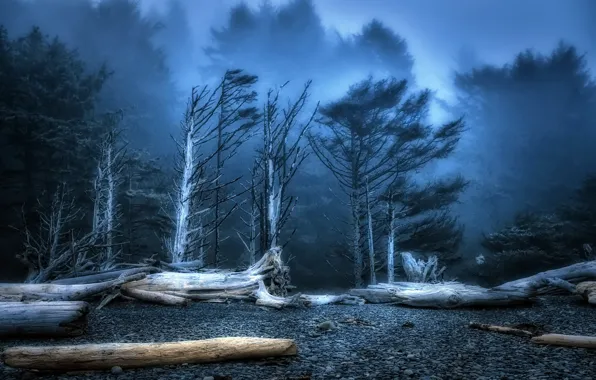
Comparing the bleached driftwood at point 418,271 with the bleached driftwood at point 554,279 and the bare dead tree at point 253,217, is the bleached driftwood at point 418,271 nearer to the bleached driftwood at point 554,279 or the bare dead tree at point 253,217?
the bleached driftwood at point 554,279

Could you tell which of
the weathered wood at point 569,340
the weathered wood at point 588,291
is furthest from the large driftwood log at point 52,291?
the weathered wood at point 588,291

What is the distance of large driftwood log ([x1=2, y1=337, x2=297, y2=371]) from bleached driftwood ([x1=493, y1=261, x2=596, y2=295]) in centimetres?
689

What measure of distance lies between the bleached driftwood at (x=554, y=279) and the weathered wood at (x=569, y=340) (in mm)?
4427

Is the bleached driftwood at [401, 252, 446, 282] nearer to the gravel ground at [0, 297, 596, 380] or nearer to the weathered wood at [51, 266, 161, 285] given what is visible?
the gravel ground at [0, 297, 596, 380]

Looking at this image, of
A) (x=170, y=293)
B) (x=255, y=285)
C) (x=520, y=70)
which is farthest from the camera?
(x=520, y=70)

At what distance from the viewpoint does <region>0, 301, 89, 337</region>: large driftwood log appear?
4.18 meters

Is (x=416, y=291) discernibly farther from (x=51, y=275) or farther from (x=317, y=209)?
(x=317, y=209)

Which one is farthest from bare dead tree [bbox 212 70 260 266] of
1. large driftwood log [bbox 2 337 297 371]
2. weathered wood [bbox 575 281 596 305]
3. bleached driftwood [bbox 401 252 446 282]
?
weathered wood [bbox 575 281 596 305]

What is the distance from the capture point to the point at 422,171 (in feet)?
118

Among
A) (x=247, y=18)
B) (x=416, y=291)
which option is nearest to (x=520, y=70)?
(x=247, y=18)

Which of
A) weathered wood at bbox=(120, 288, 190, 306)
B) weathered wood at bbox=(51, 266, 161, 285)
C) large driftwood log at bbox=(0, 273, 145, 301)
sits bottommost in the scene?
weathered wood at bbox=(120, 288, 190, 306)

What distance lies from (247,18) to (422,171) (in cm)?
2926

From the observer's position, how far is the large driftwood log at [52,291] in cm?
627

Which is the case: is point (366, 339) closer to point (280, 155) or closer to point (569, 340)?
point (569, 340)
